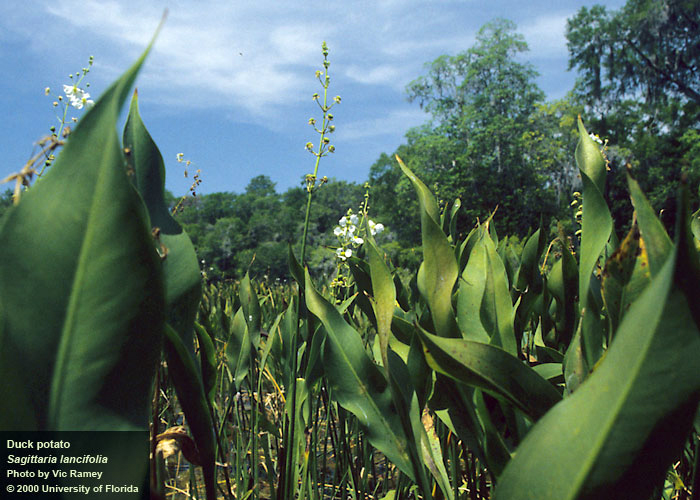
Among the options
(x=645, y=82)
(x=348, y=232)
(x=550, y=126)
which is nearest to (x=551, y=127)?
(x=550, y=126)

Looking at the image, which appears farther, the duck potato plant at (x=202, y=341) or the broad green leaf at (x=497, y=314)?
the broad green leaf at (x=497, y=314)

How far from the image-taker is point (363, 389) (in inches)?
22.5

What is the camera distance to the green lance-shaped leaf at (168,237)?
0.45 metres

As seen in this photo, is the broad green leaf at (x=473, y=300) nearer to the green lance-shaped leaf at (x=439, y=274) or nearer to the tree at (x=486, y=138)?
the green lance-shaped leaf at (x=439, y=274)

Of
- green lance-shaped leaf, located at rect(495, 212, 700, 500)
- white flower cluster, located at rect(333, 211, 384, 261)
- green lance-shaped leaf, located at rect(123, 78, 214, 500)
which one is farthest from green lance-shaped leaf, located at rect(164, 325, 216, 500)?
white flower cluster, located at rect(333, 211, 384, 261)

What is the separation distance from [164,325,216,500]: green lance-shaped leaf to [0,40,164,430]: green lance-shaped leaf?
0.16ft

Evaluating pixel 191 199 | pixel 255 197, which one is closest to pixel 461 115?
pixel 191 199

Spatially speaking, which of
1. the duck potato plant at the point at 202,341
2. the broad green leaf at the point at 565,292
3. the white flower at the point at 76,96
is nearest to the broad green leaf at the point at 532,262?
the broad green leaf at the point at 565,292

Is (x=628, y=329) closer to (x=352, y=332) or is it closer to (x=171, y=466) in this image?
(x=352, y=332)

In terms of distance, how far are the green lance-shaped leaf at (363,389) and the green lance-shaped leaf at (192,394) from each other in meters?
0.17

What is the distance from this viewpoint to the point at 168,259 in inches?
18.0

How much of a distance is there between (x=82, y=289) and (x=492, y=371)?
345 mm

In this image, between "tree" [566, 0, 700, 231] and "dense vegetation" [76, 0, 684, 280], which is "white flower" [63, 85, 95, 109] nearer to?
"dense vegetation" [76, 0, 684, 280]

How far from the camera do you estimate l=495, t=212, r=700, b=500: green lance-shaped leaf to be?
0.27m
